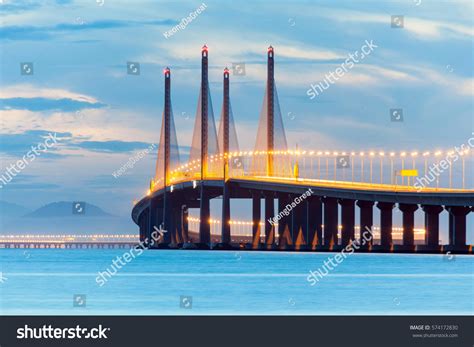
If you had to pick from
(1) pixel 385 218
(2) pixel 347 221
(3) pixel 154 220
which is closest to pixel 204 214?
(2) pixel 347 221

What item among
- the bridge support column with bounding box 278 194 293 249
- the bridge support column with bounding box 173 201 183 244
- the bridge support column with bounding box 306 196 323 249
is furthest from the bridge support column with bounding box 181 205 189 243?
the bridge support column with bounding box 306 196 323 249

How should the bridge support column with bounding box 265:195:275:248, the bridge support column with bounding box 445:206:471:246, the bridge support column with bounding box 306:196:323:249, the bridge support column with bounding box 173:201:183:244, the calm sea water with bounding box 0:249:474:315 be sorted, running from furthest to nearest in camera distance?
the bridge support column with bounding box 173:201:183:244
the bridge support column with bounding box 265:195:275:248
the bridge support column with bounding box 306:196:323:249
the bridge support column with bounding box 445:206:471:246
the calm sea water with bounding box 0:249:474:315

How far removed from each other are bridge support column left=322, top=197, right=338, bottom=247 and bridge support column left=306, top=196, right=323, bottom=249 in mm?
726

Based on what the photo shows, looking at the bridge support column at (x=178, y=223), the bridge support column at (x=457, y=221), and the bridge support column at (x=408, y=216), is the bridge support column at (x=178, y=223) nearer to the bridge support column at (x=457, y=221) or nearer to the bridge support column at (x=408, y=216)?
the bridge support column at (x=408, y=216)

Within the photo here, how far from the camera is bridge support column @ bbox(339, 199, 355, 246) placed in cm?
12594

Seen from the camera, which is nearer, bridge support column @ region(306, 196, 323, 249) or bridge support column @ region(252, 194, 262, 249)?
bridge support column @ region(306, 196, 323, 249)

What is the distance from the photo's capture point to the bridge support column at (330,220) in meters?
127

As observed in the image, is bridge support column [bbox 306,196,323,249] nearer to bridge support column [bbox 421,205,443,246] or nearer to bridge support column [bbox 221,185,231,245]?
bridge support column [bbox 221,185,231,245]

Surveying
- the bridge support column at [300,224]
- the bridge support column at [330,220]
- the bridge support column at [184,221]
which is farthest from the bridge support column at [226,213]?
the bridge support column at [184,221]

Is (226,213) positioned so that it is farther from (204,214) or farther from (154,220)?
(154,220)

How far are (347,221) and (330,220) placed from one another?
314cm
